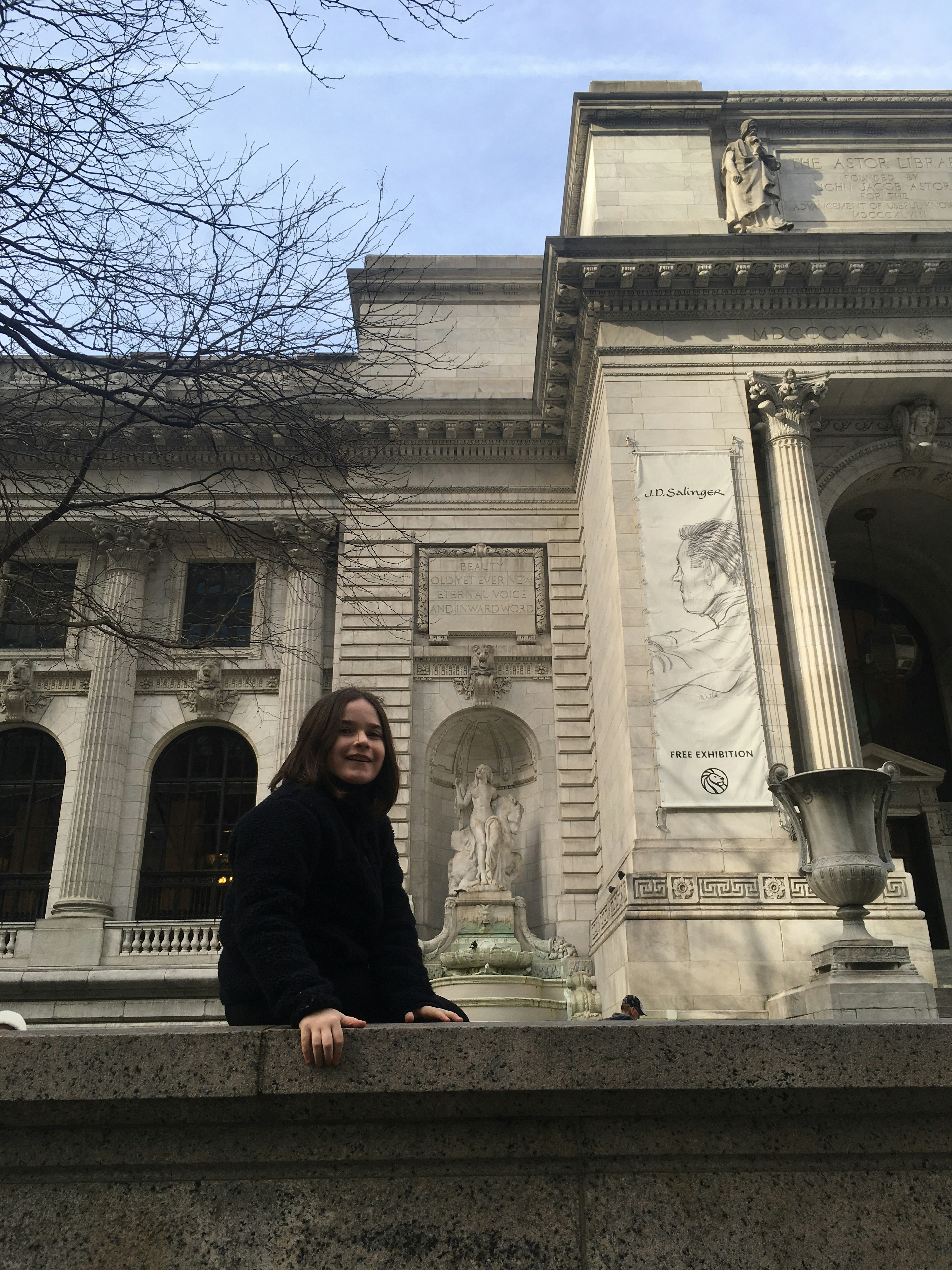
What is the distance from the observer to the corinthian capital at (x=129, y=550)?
22422 mm

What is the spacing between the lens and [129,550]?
22875mm

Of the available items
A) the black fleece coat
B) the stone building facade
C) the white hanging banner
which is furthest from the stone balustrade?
the black fleece coat

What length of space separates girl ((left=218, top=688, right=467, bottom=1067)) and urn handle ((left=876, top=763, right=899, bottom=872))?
878 centimetres

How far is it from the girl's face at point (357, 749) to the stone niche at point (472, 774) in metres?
17.2

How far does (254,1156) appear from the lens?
116 inches

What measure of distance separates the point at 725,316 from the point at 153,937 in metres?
16.0

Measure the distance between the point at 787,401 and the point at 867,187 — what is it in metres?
5.77

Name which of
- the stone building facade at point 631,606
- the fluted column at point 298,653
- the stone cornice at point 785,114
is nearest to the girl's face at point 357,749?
the stone building facade at point 631,606

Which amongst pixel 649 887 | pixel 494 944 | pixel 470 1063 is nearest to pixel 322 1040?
pixel 470 1063

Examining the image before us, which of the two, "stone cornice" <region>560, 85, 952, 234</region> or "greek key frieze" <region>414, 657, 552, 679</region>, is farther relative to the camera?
"greek key frieze" <region>414, 657, 552, 679</region>

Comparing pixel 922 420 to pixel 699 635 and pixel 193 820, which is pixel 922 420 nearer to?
pixel 699 635

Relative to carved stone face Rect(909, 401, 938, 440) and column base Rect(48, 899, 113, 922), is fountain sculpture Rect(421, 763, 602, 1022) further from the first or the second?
carved stone face Rect(909, 401, 938, 440)

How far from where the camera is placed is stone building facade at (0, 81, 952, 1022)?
1622 cm

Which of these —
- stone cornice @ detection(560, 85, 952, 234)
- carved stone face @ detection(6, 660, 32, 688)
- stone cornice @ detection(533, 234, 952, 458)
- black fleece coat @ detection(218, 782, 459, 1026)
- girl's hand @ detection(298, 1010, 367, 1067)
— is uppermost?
stone cornice @ detection(560, 85, 952, 234)
